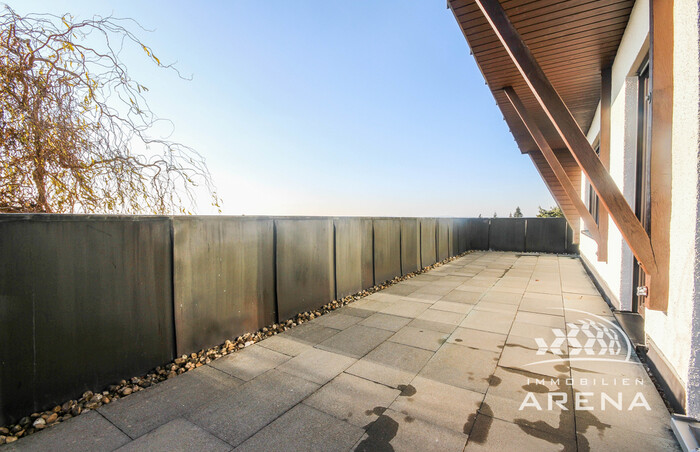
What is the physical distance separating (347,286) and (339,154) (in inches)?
408

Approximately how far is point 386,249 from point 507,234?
28.4 ft

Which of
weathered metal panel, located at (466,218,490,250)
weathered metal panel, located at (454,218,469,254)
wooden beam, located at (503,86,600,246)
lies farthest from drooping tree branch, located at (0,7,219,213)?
weathered metal panel, located at (466,218,490,250)

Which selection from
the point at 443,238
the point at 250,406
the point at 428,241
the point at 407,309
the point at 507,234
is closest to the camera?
the point at 250,406

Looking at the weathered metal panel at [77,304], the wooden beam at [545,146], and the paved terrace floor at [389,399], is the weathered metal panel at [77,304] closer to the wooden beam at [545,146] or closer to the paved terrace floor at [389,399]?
the paved terrace floor at [389,399]

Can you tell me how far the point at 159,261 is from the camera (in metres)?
2.52

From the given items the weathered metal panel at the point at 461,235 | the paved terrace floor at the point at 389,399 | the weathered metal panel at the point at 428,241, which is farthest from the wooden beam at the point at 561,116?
the weathered metal panel at the point at 461,235

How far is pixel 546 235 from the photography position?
11805 millimetres

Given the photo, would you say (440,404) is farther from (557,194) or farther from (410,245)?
(557,194)

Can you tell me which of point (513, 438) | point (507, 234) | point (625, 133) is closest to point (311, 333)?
point (513, 438)

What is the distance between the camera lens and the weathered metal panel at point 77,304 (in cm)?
177

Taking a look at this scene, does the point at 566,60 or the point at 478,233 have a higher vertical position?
the point at 566,60

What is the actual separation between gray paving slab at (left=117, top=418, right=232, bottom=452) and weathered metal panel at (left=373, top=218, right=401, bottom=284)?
4.46 meters

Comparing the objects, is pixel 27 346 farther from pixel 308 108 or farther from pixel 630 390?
pixel 308 108

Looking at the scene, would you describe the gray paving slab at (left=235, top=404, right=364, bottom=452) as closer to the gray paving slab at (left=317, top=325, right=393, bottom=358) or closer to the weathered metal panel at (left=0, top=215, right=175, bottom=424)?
the gray paving slab at (left=317, top=325, right=393, bottom=358)
